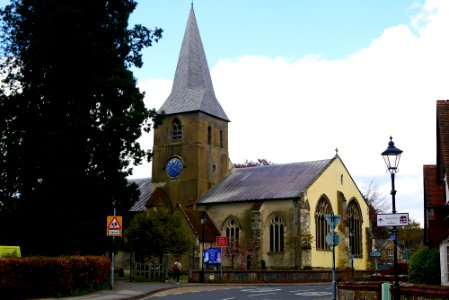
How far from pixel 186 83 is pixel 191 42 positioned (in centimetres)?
453

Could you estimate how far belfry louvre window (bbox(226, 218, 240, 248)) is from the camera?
5478cm

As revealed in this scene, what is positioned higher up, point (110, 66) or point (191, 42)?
point (191, 42)

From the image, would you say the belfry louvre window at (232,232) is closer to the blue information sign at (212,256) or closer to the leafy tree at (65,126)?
the blue information sign at (212,256)

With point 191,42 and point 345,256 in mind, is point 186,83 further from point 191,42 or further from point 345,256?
point 345,256

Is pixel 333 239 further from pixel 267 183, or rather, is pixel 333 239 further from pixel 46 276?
pixel 267 183

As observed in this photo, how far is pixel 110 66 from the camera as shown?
1325 inches

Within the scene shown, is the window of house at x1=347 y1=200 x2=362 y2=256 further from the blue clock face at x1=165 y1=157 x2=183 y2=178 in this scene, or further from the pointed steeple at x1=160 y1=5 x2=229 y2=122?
the blue clock face at x1=165 y1=157 x2=183 y2=178

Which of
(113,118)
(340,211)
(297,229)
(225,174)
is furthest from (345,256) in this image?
(113,118)

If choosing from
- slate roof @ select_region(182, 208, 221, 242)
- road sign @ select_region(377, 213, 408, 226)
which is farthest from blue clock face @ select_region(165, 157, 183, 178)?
road sign @ select_region(377, 213, 408, 226)

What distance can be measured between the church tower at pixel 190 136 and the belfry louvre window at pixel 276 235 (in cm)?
885

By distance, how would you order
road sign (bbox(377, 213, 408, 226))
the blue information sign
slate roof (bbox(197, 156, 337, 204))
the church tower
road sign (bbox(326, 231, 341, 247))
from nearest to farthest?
road sign (bbox(377, 213, 408, 226)) → road sign (bbox(326, 231, 341, 247)) → the blue information sign → slate roof (bbox(197, 156, 337, 204)) → the church tower

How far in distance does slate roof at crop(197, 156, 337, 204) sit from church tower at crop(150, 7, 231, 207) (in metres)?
1.56

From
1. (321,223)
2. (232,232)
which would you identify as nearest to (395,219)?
(321,223)

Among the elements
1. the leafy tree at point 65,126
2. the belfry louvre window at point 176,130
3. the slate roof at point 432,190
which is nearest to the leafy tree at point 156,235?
the leafy tree at point 65,126
